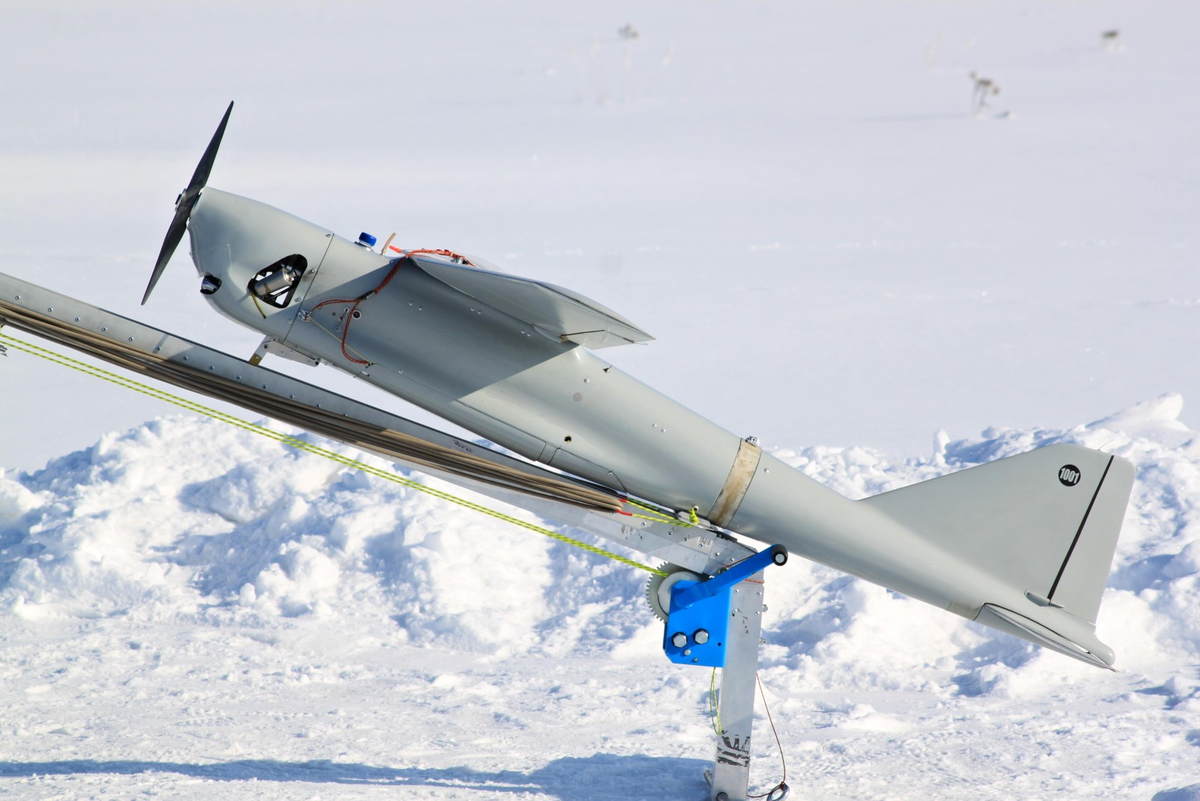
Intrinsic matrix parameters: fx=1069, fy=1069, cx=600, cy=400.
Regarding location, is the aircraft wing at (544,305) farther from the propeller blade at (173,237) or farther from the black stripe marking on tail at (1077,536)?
the black stripe marking on tail at (1077,536)

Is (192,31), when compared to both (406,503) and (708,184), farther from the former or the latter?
(406,503)

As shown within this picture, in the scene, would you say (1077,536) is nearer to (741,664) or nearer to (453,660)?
(741,664)

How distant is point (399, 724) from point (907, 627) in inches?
188

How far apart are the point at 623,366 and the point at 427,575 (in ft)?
25.4

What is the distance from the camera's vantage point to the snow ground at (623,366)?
27.6ft

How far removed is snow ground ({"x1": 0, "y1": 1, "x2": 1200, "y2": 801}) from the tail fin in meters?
1.48

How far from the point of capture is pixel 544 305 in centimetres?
672

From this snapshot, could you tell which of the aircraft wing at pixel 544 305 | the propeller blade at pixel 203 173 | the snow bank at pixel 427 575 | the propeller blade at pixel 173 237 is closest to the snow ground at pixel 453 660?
the snow bank at pixel 427 575

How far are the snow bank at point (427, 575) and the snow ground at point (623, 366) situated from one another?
4 cm

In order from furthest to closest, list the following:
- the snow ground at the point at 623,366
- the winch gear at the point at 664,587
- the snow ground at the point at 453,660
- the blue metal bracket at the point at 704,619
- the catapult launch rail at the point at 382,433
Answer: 1. the snow ground at the point at 623,366
2. the snow ground at the point at 453,660
3. the winch gear at the point at 664,587
4. the blue metal bracket at the point at 704,619
5. the catapult launch rail at the point at 382,433

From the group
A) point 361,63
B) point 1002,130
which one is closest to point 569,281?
point 1002,130

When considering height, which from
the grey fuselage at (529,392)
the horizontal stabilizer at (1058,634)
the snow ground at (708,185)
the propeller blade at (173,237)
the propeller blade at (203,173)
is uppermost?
the snow ground at (708,185)

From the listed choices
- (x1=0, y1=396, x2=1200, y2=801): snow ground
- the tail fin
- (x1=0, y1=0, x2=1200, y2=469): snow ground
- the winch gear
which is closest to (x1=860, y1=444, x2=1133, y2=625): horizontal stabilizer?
the tail fin

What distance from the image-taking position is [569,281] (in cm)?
1986
